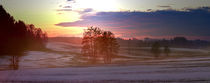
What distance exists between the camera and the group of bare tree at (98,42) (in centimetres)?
7381

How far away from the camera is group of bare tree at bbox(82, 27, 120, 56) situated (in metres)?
73.8

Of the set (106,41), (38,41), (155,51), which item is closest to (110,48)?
(106,41)

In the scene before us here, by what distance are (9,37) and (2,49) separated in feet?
20.0

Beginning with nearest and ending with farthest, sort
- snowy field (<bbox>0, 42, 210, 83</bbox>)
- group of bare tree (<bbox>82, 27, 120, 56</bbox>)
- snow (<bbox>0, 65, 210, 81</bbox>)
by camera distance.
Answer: snowy field (<bbox>0, 42, 210, 83</bbox>)
snow (<bbox>0, 65, 210, 81</bbox>)
group of bare tree (<bbox>82, 27, 120, 56</bbox>)

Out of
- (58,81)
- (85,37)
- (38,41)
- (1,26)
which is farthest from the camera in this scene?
(38,41)

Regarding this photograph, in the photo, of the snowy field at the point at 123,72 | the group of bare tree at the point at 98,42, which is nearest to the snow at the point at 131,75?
the snowy field at the point at 123,72

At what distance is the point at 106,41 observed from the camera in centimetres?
7494

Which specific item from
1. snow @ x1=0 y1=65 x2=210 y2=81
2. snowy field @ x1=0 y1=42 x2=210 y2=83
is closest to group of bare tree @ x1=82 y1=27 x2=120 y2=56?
snowy field @ x1=0 y1=42 x2=210 y2=83

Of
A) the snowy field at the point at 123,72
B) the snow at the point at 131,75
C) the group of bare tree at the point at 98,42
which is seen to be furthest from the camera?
the group of bare tree at the point at 98,42

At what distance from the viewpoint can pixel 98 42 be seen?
7362 cm

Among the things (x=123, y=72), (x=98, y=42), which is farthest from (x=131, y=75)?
(x=98, y=42)

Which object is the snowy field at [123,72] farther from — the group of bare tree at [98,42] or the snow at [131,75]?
the group of bare tree at [98,42]

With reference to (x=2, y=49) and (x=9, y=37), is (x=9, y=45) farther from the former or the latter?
(x=2, y=49)

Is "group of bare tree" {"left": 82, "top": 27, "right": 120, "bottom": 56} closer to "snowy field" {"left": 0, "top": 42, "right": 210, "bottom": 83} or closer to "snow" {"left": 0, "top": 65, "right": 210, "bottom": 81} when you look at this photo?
"snowy field" {"left": 0, "top": 42, "right": 210, "bottom": 83}
